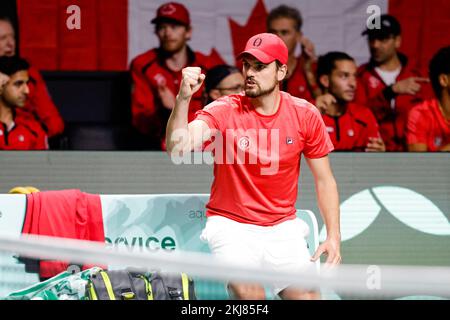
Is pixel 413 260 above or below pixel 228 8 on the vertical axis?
below

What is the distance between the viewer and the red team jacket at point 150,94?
6.02 metres

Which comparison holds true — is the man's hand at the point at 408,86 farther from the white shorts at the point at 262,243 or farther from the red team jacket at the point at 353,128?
the white shorts at the point at 262,243

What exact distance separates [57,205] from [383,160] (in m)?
2.65

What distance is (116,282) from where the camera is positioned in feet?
12.4

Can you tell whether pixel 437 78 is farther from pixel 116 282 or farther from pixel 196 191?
pixel 116 282

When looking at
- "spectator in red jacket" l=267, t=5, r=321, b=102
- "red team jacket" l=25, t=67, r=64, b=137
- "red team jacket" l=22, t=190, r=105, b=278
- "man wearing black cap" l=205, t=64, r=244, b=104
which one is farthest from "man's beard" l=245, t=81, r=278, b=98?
"red team jacket" l=25, t=67, r=64, b=137

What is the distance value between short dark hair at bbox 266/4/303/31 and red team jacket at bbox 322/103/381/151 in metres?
0.73

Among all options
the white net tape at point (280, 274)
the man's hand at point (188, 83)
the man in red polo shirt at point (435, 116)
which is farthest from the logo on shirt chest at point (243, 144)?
the man in red polo shirt at point (435, 116)

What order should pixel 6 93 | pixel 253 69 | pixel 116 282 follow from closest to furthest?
pixel 116 282 < pixel 253 69 < pixel 6 93

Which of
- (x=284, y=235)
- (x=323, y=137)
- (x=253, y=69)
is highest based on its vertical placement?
(x=253, y=69)

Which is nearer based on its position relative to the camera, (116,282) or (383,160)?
(116,282)

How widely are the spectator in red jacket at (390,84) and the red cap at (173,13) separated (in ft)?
4.53

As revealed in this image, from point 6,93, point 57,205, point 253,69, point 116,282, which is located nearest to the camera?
point 116,282

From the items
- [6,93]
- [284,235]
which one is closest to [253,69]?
[284,235]
